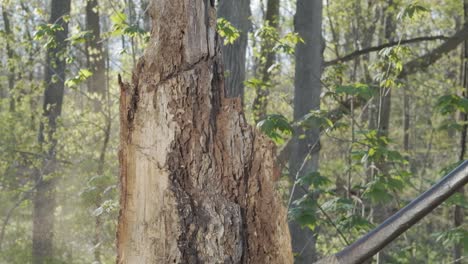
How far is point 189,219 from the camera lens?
2.27 meters

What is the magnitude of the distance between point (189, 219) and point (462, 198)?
308cm

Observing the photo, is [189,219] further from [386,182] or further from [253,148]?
[386,182]

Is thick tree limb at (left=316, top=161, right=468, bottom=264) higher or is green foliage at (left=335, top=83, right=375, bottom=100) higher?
green foliage at (left=335, top=83, right=375, bottom=100)

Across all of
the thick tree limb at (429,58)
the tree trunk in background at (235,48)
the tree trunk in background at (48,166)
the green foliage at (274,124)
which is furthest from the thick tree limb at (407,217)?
the tree trunk in background at (48,166)

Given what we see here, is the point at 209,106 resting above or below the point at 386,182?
above

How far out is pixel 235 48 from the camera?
678cm

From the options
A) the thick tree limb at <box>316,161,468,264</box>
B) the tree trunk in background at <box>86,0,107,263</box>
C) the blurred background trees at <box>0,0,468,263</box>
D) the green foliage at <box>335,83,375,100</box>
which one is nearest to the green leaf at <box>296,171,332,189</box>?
the green foliage at <box>335,83,375,100</box>

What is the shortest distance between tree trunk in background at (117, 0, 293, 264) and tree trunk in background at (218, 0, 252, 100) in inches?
148

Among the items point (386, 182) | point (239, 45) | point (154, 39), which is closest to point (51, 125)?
point (239, 45)

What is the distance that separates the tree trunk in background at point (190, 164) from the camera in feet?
7.49

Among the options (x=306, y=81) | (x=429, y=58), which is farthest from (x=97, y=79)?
(x=306, y=81)

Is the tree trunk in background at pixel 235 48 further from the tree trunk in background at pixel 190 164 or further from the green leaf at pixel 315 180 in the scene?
the tree trunk in background at pixel 190 164

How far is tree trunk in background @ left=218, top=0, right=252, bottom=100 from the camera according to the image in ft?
21.0

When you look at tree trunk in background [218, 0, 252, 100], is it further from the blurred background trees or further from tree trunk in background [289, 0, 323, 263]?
tree trunk in background [289, 0, 323, 263]
